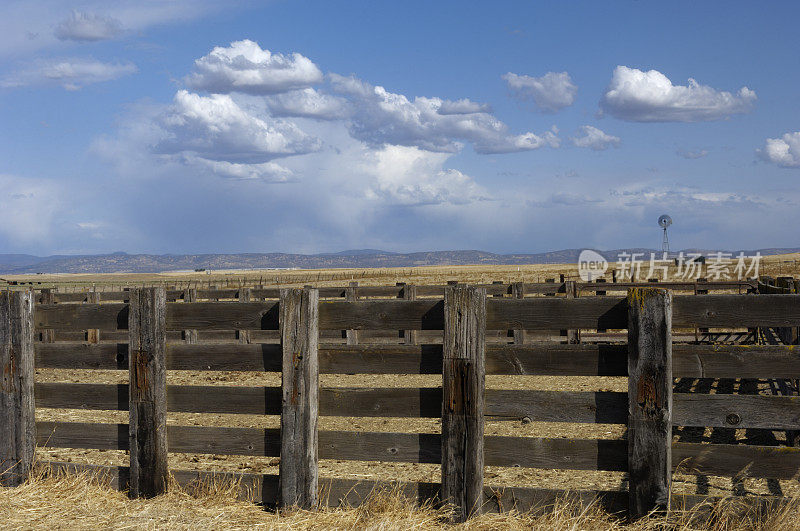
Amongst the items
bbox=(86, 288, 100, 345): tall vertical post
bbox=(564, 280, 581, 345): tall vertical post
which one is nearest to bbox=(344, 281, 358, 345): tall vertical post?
bbox=(564, 280, 581, 345): tall vertical post

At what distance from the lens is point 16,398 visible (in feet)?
21.5

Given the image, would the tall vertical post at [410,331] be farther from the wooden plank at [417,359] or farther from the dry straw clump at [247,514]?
the dry straw clump at [247,514]

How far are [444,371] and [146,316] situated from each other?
2569 millimetres

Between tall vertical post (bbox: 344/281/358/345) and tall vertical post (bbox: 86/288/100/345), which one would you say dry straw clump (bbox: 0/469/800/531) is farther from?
tall vertical post (bbox: 86/288/100/345)

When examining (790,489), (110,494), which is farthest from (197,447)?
(790,489)

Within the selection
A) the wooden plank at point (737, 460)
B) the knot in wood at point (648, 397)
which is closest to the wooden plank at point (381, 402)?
the knot in wood at point (648, 397)

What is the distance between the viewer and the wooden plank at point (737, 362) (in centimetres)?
512

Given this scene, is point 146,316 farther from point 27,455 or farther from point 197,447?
point 27,455

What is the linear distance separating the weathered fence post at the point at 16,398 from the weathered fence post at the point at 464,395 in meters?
3.88

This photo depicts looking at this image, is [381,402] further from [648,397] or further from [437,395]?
[648,397]

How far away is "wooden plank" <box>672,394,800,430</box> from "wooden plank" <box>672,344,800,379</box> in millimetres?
168

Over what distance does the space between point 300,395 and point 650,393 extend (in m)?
2.58

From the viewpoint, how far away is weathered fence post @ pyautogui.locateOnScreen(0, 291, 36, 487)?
6.54m

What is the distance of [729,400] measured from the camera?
204 inches
